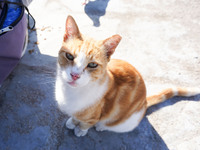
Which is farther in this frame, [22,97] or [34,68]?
[34,68]

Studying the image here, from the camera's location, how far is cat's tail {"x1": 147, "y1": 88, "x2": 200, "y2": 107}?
1.74 meters

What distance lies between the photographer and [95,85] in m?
1.22

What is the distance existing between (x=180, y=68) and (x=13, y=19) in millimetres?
2138

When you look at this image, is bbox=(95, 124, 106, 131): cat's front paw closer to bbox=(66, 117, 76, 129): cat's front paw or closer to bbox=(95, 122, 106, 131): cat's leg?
bbox=(95, 122, 106, 131): cat's leg

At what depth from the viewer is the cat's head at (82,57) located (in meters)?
1.08

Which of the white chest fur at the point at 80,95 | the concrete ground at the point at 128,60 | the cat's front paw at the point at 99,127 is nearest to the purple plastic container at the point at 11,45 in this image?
the concrete ground at the point at 128,60

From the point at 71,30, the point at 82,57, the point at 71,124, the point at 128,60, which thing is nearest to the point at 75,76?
the point at 82,57

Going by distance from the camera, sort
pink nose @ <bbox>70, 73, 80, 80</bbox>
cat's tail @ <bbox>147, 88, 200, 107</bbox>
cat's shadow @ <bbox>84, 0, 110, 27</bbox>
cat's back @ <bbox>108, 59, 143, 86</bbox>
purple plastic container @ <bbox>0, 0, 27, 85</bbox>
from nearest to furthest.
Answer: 1. pink nose @ <bbox>70, 73, 80, 80</bbox>
2. cat's back @ <bbox>108, 59, 143, 86</bbox>
3. purple plastic container @ <bbox>0, 0, 27, 85</bbox>
4. cat's tail @ <bbox>147, 88, 200, 107</bbox>
5. cat's shadow @ <bbox>84, 0, 110, 27</bbox>

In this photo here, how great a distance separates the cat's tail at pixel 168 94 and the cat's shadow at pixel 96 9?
157 cm

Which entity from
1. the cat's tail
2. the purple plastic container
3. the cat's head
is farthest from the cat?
the purple plastic container

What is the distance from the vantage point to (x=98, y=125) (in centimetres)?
166

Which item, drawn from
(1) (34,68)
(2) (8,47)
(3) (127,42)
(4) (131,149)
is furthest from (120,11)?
(4) (131,149)

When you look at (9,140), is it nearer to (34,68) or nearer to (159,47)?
(34,68)

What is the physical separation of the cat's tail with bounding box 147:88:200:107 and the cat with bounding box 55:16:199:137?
0.22 metres
